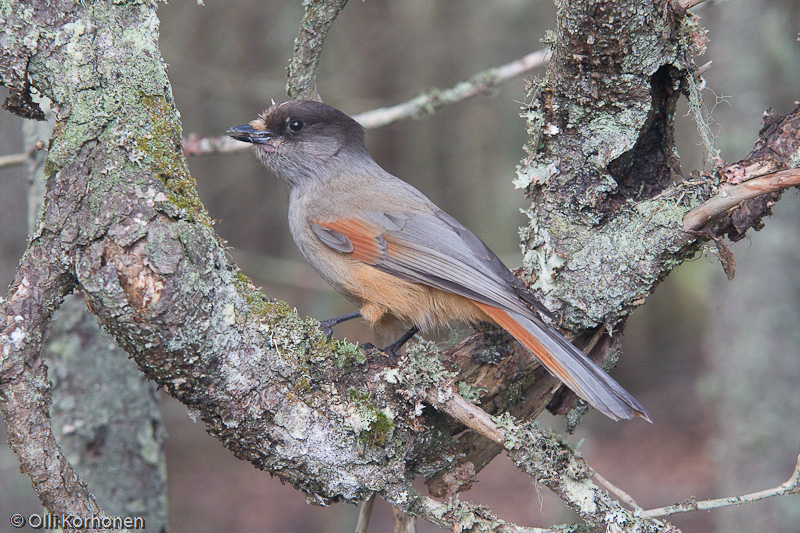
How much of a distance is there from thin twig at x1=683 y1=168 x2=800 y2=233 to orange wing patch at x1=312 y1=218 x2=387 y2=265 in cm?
144

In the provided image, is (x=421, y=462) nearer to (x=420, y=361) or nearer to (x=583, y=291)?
(x=420, y=361)

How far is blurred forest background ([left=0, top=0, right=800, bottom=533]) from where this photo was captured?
5375 mm

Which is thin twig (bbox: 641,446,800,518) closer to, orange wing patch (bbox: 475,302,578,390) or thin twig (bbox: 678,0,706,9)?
orange wing patch (bbox: 475,302,578,390)

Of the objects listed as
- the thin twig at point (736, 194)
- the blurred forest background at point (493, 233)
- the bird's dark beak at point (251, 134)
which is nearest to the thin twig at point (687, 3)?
the thin twig at point (736, 194)

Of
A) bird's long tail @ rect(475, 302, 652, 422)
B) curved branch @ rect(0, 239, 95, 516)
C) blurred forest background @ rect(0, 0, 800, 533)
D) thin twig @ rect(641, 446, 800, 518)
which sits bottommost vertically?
curved branch @ rect(0, 239, 95, 516)

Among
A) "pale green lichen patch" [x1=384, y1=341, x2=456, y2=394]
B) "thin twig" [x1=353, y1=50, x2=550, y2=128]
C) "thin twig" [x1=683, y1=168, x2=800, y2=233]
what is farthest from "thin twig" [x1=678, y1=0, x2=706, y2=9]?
"pale green lichen patch" [x1=384, y1=341, x2=456, y2=394]

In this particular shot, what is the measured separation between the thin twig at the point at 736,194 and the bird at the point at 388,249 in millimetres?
680

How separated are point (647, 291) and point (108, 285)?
80.4 inches

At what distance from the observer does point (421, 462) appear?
2783mm

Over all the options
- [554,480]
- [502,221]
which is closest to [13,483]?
[554,480]

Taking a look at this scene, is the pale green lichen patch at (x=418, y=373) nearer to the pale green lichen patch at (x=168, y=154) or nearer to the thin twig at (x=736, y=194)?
the pale green lichen patch at (x=168, y=154)

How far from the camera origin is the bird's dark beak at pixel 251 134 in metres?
3.95

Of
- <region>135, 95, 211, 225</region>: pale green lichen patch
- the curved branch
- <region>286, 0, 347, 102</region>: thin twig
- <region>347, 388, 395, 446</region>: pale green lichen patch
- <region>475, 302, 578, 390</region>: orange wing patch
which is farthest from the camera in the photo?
<region>286, 0, 347, 102</region>: thin twig

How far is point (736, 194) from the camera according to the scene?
2635 millimetres
